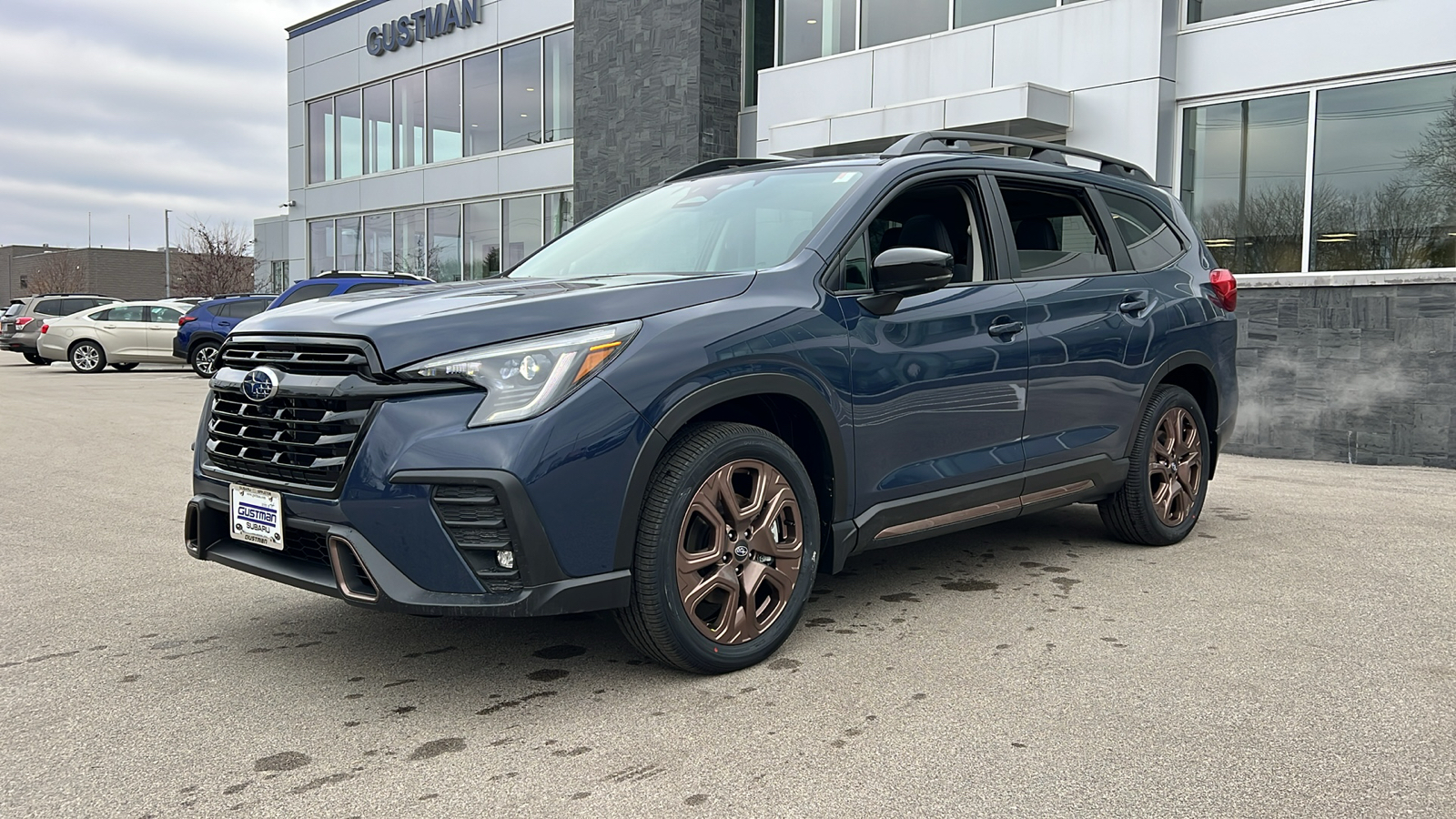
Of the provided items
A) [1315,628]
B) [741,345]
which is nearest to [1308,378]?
[1315,628]

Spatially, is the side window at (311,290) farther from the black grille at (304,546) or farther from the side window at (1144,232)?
the black grille at (304,546)

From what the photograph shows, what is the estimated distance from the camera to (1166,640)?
13.8 feet

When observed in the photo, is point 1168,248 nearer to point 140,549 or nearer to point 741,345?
point 741,345

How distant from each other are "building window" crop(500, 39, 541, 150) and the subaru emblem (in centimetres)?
1912

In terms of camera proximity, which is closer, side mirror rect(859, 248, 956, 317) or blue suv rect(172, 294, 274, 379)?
side mirror rect(859, 248, 956, 317)

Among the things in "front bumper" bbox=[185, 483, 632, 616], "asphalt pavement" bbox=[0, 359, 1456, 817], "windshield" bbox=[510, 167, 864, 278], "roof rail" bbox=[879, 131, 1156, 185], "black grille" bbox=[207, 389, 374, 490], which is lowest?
"asphalt pavement" bbox=[0, 359, 1456, 817]

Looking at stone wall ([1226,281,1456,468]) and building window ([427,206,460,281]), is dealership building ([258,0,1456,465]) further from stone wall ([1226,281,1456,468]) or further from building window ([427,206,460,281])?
building window ([427,206,460,281])

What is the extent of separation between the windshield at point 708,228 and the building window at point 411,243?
20.6 metres

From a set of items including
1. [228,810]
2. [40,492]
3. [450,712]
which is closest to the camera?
[228,810]

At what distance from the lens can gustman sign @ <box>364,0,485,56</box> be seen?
23.2 m

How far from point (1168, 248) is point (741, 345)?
3.25m

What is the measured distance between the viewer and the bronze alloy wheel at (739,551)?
3.66 metres

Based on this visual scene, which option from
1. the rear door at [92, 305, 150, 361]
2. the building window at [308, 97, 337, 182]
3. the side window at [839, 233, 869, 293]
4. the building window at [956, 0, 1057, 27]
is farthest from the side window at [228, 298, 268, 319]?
the side window at [839, 233, 869, 293]

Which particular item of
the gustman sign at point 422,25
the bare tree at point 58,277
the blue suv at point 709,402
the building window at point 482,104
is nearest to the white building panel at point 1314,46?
the blue suv at point 709,402
